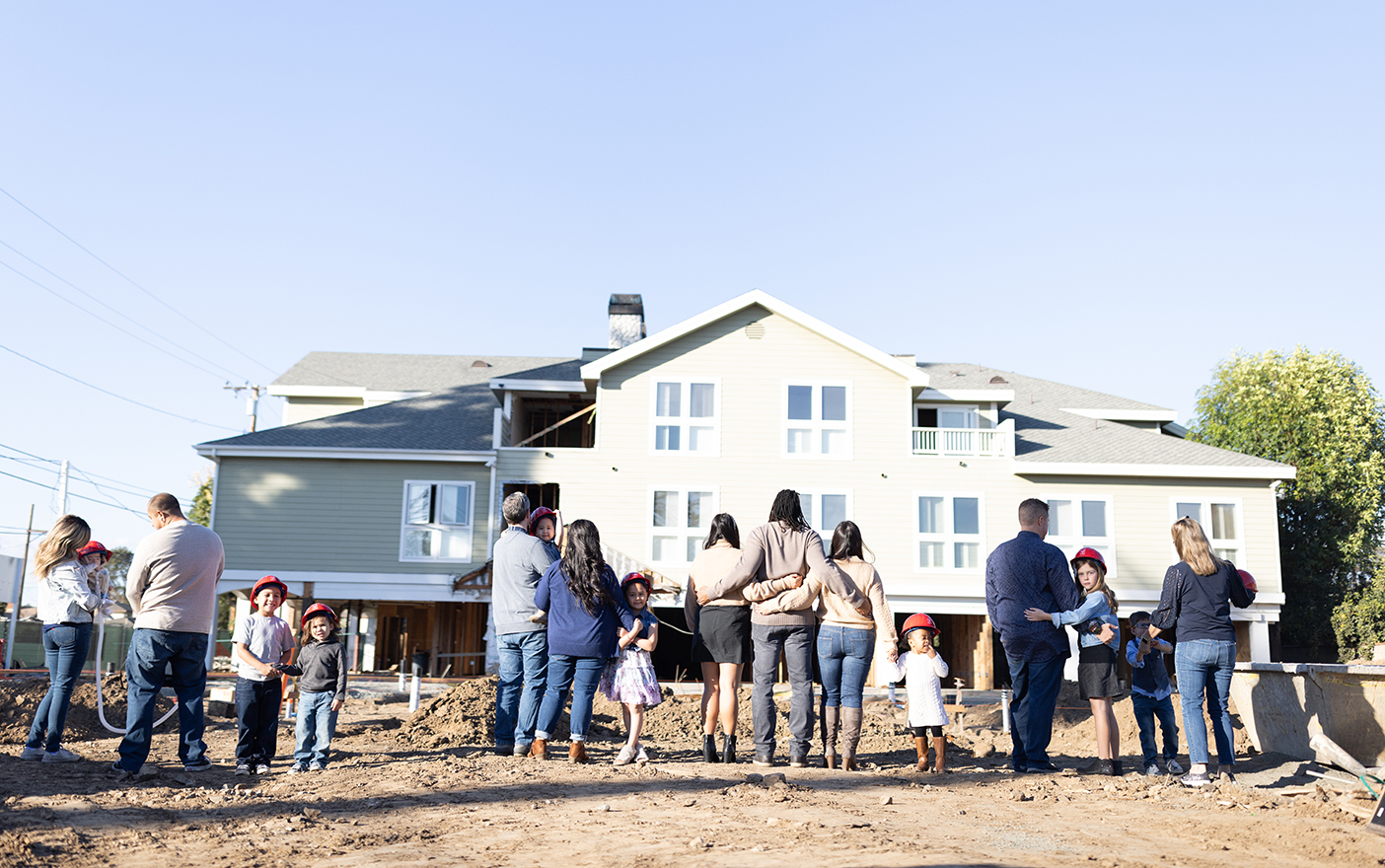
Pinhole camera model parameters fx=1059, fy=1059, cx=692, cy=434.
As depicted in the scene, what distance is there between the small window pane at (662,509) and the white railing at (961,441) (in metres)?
5.89

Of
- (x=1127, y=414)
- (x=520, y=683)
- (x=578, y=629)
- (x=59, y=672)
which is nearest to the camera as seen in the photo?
(x=59, y=672)

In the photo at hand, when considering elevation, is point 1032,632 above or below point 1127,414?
below

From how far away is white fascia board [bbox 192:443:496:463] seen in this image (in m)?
23.6

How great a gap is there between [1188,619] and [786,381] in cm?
1807

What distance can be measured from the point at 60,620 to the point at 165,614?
3.53 feet

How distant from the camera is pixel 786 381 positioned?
81.5 feet

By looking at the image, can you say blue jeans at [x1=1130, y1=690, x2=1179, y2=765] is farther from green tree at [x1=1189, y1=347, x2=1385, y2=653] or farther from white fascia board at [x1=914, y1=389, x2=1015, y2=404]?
green tree at [x1=1189, y1=347, x2=1385, y2=653]

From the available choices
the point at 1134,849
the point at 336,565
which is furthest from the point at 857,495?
the point at 1134,849

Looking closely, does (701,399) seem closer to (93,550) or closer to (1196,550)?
(93,550)

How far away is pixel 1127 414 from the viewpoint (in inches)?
1160

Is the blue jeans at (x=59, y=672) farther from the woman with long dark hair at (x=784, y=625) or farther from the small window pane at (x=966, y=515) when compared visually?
the small window pane at (x=966, y=515)

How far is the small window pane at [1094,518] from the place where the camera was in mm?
24484

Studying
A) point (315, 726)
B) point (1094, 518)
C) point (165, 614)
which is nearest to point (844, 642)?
point (315, 726)

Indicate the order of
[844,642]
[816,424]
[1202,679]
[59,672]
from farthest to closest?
1. [816,424]
2. [844,642]
3. [59,672]
4. [1202,679]
